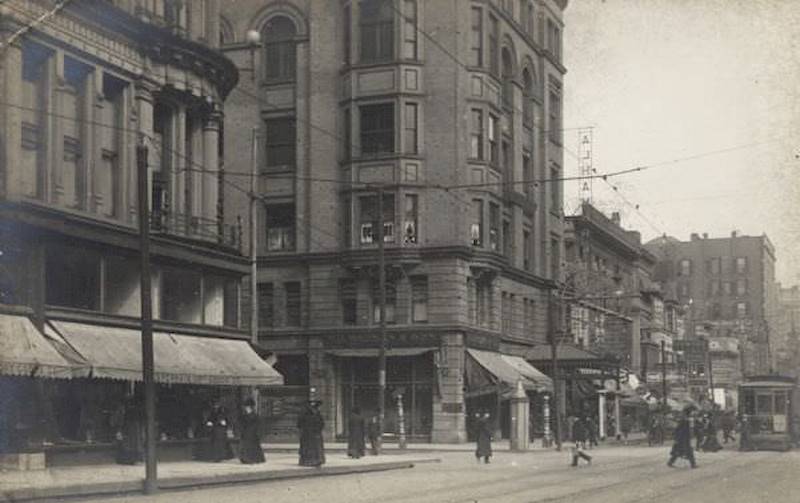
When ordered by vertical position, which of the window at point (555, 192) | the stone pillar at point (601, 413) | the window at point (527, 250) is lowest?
the stone pillar at point (601, 413)

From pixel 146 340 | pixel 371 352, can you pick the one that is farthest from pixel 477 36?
pixel 146 340

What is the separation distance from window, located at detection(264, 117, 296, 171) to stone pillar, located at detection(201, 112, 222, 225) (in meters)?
18.1

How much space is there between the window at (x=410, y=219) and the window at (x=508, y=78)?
912 cm

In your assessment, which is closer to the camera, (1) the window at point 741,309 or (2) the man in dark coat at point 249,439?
(2) the man in dark coat at point 249,439

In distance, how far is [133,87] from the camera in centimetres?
3122

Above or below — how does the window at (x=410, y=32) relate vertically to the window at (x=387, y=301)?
above

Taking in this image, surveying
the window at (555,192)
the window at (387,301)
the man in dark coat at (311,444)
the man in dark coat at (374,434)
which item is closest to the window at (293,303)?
the window at (387,301)

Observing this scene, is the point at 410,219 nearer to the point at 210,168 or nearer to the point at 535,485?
the point at 210,168

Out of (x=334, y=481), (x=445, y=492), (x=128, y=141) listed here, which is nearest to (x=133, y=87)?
(x=128, y=141)

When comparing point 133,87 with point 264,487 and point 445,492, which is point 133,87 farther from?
point 445,492

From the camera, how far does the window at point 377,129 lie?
5162 cm

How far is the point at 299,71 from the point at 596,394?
82.7 feet

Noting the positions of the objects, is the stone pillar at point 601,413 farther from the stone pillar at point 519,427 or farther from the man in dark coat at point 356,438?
the man in dark coat at point 356,438

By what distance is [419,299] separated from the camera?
5122 cm
